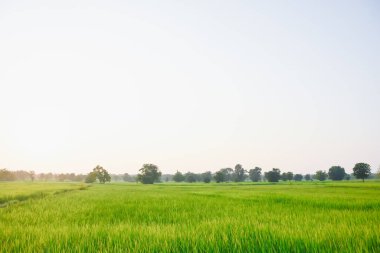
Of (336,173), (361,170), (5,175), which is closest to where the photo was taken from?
(361,170)

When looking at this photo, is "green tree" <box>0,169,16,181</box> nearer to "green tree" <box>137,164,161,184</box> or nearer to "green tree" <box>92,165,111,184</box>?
"green tree" <box>92,165,111,184</box>

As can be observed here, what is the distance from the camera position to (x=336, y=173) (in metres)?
128

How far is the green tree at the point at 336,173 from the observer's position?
420ft

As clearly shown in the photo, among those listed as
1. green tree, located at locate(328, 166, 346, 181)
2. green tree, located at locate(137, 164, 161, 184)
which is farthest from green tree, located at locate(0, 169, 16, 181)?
green tree, located at locate(328, 166, 346, 181)

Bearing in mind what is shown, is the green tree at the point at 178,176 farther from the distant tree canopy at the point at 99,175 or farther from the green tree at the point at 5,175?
the green tree at the point at 5,175

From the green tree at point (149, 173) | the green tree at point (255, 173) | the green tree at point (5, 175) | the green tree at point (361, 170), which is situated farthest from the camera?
the green tree at point (255, 173)

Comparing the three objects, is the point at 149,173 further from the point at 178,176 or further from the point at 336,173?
the point at 336,173

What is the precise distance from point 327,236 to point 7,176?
157 meters

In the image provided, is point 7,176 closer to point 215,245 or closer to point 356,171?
point 356,171

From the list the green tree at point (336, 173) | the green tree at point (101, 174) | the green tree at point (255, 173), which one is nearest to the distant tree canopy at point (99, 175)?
the green tree at point (101, 174)

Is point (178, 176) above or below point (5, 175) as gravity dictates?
below

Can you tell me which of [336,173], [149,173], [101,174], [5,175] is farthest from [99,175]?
[336,173]

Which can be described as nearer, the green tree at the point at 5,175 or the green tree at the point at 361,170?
the green tree at the point at 361,170

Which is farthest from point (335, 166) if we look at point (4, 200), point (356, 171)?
point (4, 200)
